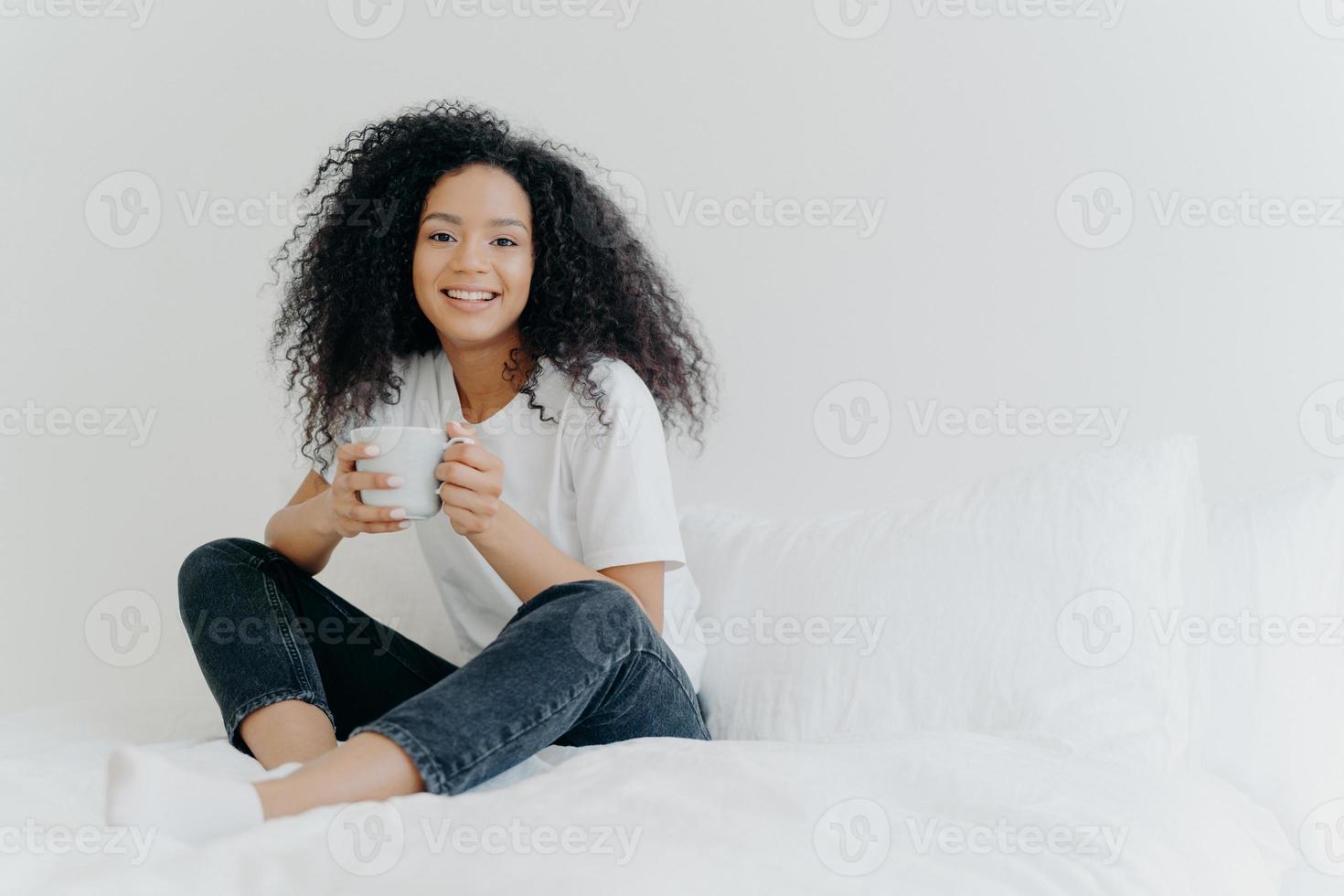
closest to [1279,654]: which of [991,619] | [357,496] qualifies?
[991,619]

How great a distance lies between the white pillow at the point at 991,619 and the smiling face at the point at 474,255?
1.50 feet

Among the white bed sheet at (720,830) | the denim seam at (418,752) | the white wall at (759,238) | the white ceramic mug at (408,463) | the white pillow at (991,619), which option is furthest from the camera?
the white wall at (759,238)

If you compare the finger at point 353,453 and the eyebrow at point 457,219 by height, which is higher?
the eyebrow at point 457,219

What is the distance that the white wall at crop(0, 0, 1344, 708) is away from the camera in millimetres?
1744

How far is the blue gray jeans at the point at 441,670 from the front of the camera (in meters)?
0.98

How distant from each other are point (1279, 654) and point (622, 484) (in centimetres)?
76

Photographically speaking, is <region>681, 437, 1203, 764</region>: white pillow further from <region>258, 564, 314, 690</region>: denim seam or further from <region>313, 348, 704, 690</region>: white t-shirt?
<region>258, 564, 314, 690</region>: denim seam

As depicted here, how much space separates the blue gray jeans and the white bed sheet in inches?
1.8

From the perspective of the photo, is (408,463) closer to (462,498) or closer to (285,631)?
(462,498)

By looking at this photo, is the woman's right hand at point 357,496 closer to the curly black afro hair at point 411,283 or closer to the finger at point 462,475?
the finger at point 462,475

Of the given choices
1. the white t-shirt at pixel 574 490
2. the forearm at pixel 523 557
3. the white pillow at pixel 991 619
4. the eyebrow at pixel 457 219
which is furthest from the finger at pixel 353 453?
the white pillow at pixel 991 619

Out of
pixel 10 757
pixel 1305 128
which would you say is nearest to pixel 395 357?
pixel 10 757

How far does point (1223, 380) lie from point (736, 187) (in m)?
0.78

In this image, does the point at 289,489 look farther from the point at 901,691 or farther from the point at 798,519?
the point at 901,691
